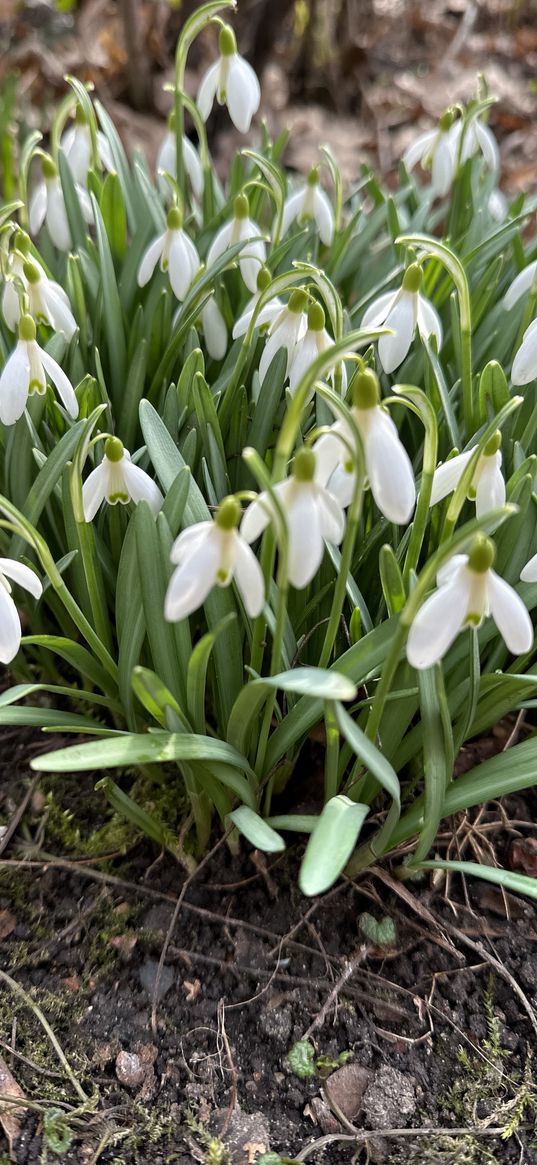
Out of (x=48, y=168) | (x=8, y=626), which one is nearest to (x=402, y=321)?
(x=8, y=626)

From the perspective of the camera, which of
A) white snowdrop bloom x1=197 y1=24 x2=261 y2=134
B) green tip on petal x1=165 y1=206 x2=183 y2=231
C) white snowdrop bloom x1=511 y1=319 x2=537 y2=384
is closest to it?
white snowdrop bloom x1=511 y1=319 x2=537 y2=384

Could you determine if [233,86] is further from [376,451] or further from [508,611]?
[508,611]

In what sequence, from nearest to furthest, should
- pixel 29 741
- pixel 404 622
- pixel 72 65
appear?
1. pixel 404 622
2. pixel 29 741
3. pixel 72 65

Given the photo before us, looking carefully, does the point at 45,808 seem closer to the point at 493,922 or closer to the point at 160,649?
the point at 160,649

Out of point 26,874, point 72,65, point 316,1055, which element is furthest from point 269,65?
point 316,1055

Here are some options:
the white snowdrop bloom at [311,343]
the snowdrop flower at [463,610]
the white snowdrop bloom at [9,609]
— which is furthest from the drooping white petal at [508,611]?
the white snowdrop bloom at [9,609]

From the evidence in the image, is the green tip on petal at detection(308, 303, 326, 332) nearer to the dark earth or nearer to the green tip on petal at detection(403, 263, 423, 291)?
the green tip on petal at detection(403, 263, 423, 291)

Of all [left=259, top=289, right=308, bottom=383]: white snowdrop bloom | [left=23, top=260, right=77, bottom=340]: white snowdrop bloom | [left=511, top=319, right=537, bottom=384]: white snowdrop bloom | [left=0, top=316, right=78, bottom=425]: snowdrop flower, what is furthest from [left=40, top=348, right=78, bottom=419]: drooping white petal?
[left=511, top=319, right=537, bottom=384]: white snowdrop bloom
